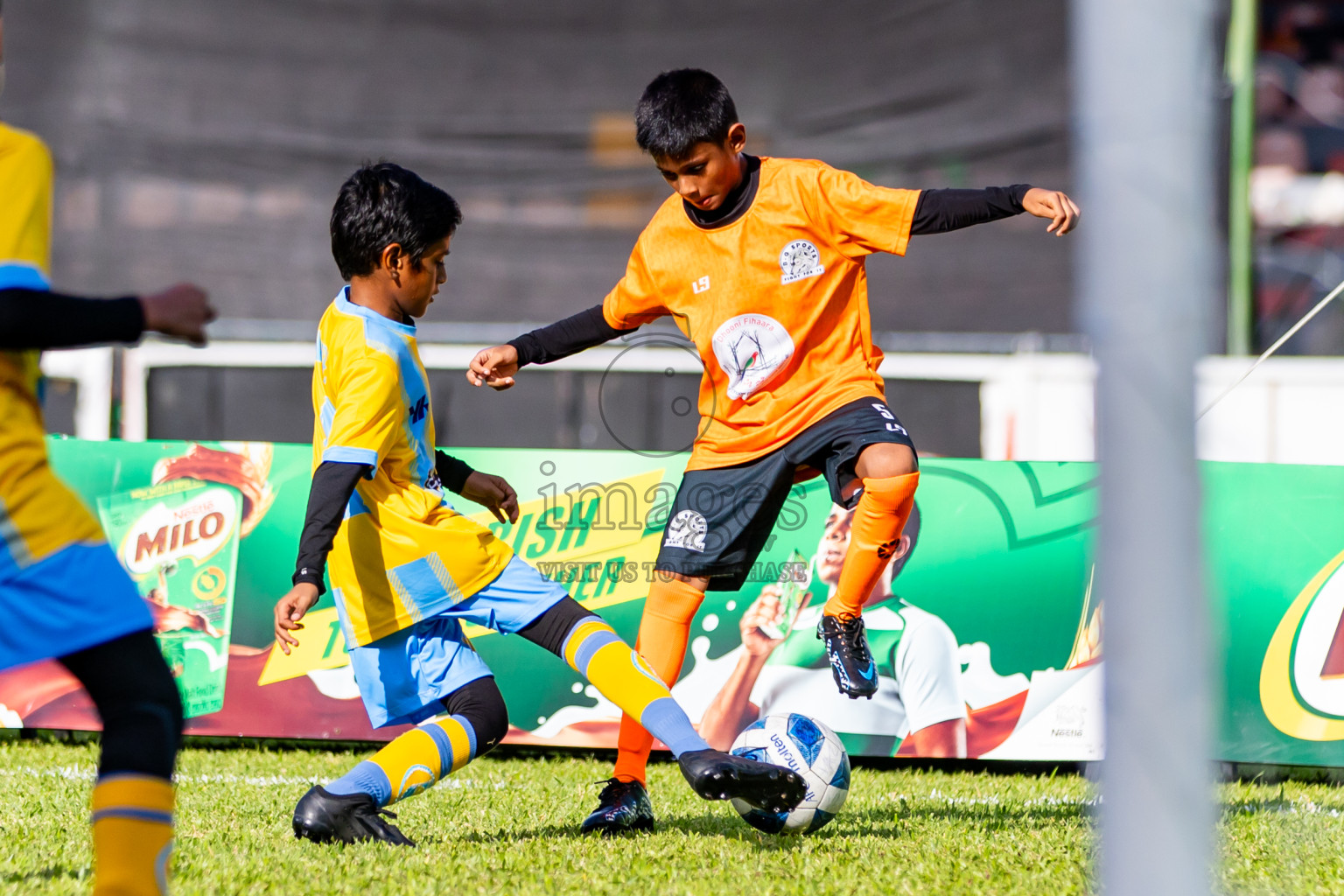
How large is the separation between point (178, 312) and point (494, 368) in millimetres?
1655

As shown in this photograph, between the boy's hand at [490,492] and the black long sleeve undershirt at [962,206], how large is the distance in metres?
1.30

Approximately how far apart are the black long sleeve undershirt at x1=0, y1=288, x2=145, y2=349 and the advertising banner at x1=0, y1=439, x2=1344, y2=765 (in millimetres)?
3109

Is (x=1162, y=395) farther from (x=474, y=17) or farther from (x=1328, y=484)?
(x=474, y=17)

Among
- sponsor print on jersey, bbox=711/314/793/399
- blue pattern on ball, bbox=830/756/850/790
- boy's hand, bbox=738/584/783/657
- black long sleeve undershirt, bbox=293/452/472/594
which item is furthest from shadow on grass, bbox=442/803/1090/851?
sponsor print on jersey, bbox=711/314/793/399

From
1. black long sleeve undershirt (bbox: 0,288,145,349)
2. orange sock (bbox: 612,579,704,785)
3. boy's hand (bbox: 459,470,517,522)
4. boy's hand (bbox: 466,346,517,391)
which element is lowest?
orange sock (bbox: 612,579,704,785)

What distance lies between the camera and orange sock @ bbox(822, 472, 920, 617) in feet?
11.5

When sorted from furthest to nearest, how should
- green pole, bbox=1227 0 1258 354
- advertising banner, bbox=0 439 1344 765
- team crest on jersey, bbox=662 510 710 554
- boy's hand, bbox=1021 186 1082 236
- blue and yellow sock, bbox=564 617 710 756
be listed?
green pole, bbox=1227 0 1258 354
advertising banner, bbox=0 439 1344 765
team crest on jersey, bbox=662 510 710 554
boy's hand, bbox=1021 186 1082 236
blue and yellow sock, bbox=564 617 710 756

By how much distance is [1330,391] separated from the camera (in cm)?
684

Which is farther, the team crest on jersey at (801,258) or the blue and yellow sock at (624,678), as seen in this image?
the team crest on jersey at (801,258)

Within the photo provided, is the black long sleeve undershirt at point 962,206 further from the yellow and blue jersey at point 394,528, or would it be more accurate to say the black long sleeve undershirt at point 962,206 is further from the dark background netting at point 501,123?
the dark background netting at point 501,123

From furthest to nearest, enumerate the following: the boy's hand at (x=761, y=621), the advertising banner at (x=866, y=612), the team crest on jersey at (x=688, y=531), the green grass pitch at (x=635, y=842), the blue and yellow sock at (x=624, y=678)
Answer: the boy's hand at (x=761, y=621), the advertising banner at (x=866, y=612), the team crest on jersey at (x=688, y=531), the blue and yellow sock at (x=624, y=678), the green grass pitch at (x=635, y=842)

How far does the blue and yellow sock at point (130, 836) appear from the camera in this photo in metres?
1.95

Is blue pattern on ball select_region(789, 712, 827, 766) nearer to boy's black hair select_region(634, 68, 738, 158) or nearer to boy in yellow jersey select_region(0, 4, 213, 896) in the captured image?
boy's black hair select_region(634, 68, 738, 158)

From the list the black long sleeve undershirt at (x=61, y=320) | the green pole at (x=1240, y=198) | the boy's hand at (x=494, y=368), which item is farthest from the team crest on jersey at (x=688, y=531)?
the green pole at (x=1240, y=198)
